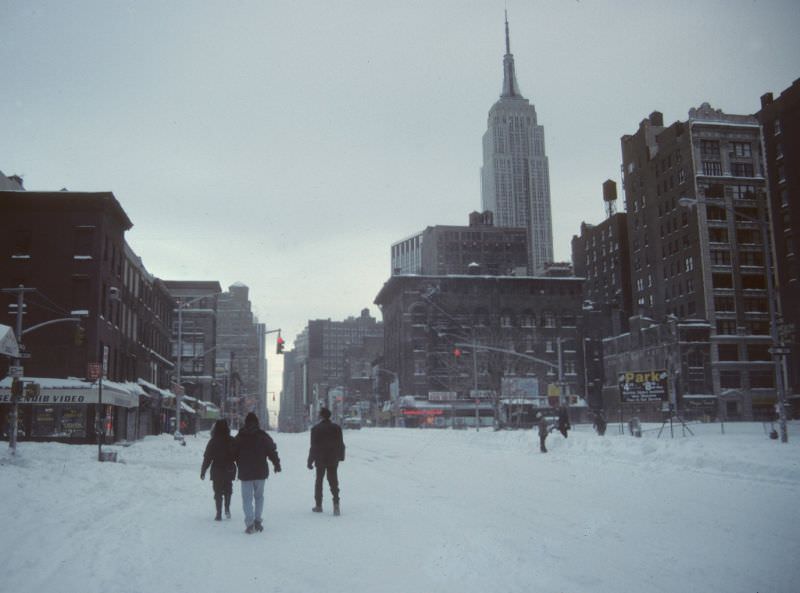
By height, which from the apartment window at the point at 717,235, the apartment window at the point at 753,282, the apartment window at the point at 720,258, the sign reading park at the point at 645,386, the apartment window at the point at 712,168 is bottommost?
the sign reading park at the point at 645,386

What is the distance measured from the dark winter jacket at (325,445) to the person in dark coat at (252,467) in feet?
4.19

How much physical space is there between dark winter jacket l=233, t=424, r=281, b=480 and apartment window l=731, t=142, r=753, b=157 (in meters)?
93.8

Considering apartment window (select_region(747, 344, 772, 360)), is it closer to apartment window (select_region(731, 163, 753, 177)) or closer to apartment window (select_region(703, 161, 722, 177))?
apartment window (select_region(703, 161, 722, 177))

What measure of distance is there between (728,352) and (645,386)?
55.4m

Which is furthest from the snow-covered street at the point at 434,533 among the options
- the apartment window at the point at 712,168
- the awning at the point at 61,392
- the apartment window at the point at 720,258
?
the apartment window at the point at 712,168

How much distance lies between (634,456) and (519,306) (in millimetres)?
91336

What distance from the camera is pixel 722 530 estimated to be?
35.6 feet

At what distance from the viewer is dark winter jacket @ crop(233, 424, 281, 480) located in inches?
461

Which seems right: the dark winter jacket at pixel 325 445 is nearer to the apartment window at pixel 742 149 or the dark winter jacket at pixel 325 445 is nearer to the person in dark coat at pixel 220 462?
the person in dark coat at pixel 220 462

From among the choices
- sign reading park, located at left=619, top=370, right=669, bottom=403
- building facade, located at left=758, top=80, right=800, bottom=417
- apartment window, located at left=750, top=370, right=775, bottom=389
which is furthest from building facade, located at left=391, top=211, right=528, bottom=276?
sign reading park, located at left=619, top=370, right=669, bottom=403

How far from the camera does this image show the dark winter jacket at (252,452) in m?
11.7

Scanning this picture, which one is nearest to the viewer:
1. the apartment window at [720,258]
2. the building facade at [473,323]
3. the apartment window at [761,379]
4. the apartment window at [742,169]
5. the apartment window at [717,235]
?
the apartment window at [761,379]

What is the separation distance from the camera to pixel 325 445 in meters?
13.6

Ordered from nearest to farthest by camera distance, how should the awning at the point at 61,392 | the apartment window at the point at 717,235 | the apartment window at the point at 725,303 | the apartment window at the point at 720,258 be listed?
1. the awning at the point at 61,392
2. the apartment window at the point at 725,303
3. the apartment window at the point at 720,258
4. the apartment window at the point at 717,235
